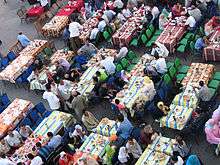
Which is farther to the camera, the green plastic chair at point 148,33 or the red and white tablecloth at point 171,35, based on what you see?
the green plastic chair at point 148,33

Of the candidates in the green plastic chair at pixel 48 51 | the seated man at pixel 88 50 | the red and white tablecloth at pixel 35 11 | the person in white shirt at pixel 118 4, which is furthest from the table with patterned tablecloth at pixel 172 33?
the red and white tablecloth at pixel 35 11

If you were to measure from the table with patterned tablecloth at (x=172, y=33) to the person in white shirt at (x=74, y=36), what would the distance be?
476 centimetres

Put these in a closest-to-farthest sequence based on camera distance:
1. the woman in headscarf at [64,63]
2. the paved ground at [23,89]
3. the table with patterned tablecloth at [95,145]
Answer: the paved ground at [23,89], the table with patterned tablecloth at [95,145], the woman in headscarf at [64,63]

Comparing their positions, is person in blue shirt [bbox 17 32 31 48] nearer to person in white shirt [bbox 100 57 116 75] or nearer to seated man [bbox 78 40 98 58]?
seated man [bbox 78 40 98 58]

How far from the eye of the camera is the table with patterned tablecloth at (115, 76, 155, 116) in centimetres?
2033

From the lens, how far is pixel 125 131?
1869cm

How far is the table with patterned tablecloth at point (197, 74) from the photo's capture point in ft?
66.8

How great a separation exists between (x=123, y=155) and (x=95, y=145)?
152 cm

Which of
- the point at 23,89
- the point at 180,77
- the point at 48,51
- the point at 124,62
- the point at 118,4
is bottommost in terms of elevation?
the point at 23,89

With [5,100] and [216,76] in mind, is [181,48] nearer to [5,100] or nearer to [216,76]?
[216,76]

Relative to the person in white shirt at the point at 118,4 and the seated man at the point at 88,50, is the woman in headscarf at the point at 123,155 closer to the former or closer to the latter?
the seated man at the point at 88,50

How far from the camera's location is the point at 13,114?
21891mm

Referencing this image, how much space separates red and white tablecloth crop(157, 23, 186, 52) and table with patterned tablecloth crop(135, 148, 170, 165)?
7300 millimetres

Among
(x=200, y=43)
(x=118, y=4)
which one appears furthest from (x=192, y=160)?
(x=118, y=4)
